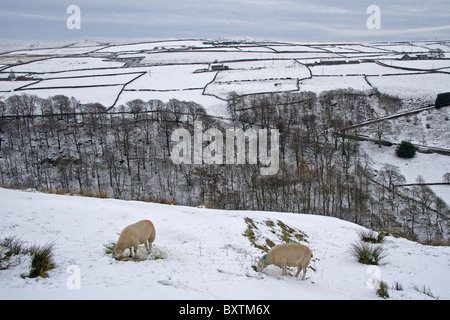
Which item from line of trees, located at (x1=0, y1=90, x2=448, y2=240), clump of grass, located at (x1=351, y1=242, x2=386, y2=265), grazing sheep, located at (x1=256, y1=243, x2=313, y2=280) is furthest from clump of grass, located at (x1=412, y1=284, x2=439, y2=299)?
line of trees, located at (x1=0, y1=90, x2=448, y2=240)

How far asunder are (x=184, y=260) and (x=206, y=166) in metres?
35.1

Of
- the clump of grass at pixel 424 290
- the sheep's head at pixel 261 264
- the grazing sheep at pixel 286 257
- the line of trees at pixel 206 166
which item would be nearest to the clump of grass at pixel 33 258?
the sheep's head at pixel 261 264

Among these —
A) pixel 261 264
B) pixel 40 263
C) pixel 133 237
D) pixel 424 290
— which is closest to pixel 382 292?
pixel 424 290

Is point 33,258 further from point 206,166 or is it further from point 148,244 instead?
point 206,166

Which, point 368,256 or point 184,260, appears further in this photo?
point 368,256

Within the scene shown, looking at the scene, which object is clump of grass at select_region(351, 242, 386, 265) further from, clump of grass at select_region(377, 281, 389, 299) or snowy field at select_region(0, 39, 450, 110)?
snowy field at select_region(0, 39, 450, 110)

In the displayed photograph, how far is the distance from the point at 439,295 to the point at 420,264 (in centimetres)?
330

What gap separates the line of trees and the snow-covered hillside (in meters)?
18.8

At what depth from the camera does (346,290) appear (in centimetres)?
1035

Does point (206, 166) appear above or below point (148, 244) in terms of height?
below

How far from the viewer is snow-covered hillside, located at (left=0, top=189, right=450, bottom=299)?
7.89 metres

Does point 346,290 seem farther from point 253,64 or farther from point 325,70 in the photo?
point 253,64

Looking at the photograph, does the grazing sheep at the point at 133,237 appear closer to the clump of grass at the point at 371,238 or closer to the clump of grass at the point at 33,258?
the clump of grass at the point at 33,258

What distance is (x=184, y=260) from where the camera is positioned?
34.5 feet
